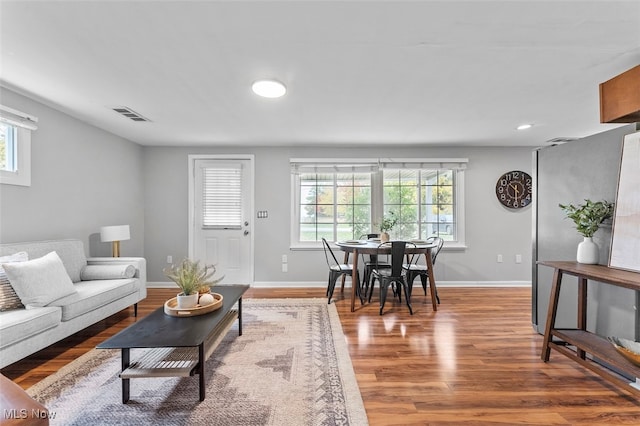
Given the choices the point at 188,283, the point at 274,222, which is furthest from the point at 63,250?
the point at 274,222

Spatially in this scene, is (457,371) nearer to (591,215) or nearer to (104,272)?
(591,215)

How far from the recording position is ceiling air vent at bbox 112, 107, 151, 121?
3076 mm

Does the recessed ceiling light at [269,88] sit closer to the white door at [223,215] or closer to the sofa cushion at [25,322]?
the white door at [223,215]

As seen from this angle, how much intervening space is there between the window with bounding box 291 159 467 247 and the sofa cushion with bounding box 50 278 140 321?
2.33 metres

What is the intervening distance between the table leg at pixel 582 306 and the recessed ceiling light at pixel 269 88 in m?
2.84

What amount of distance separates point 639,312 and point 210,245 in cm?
478

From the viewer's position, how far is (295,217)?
4.77 m

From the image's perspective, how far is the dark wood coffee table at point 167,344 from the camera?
1.67 m

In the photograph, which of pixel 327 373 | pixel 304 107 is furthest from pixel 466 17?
pixel 327 373

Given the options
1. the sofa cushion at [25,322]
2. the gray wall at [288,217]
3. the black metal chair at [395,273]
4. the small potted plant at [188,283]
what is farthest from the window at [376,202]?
the sofa cushion at [25,322]

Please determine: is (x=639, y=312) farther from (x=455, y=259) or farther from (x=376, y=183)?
(x=376, y=183)

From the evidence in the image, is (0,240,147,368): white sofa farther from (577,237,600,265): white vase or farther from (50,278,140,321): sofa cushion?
(577,237,600,265): white vase

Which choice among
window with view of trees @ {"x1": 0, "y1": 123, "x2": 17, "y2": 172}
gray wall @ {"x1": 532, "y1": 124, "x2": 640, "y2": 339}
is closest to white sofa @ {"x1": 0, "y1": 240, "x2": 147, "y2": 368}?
window with view of trees @ {"x1": 0, "y1": 123, "x2": 17, "y2": 172}

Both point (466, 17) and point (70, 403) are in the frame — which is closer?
point (466, 17)
